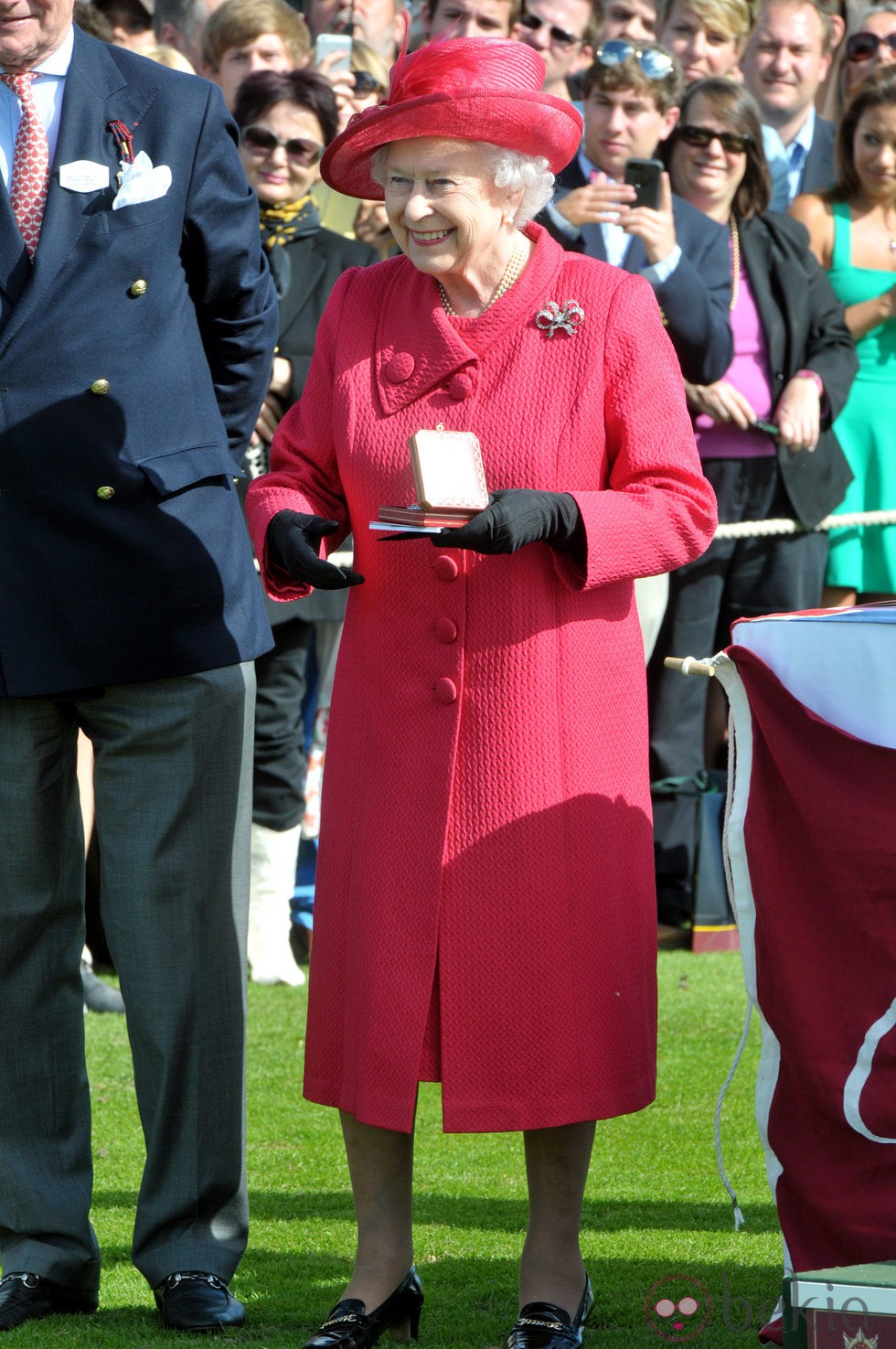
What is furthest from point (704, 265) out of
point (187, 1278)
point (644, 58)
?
point (187, 1278)

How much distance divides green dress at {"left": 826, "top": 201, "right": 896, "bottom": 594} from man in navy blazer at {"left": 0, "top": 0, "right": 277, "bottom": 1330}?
3905mm

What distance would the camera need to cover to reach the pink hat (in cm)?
331

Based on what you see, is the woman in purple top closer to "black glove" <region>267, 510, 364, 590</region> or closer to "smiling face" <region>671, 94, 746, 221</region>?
"smiling face" <region>671, 94, 746, 221</region>

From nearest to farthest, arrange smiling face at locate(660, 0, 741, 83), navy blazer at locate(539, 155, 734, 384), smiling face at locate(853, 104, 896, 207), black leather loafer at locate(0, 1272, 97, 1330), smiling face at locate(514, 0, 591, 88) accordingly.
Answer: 1. black leather loafer at locate(0, 1272, 97, 1330)
2. navy blazer at locate(539, 155, 734, 384)
3. smiling face at locate(853, 104, 896, 207)
4. smiling face at locate(514, 0, 591, 88)
5. smiling face at locate(660, 0, 741, 83)

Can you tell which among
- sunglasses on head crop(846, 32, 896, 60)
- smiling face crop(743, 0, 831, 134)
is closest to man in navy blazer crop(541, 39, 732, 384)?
smiling face crop(743, 0, 831, 134)

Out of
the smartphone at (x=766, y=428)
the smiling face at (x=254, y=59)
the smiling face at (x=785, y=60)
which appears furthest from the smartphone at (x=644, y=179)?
the smiling face at (x=785, y=60)

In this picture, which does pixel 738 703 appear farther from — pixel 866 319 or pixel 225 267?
pixel 866 319

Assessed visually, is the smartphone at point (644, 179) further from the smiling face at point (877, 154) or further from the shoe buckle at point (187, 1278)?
the shoe buckle at point (187, 1278)

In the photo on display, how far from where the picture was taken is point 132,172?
11.7 ft

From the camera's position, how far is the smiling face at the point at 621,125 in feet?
22.2

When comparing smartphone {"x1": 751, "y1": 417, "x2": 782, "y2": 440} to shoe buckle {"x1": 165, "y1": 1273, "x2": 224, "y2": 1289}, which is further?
smartphone {"x1": 751, "y1": 417, "x2": 782, "y2": 440}

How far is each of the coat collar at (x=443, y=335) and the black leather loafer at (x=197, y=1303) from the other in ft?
5.36

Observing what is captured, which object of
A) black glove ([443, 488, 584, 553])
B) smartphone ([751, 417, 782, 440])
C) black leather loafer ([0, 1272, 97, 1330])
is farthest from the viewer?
smartphone ([751, 417, 782, 440])

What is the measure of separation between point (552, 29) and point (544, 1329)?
18.6ft
